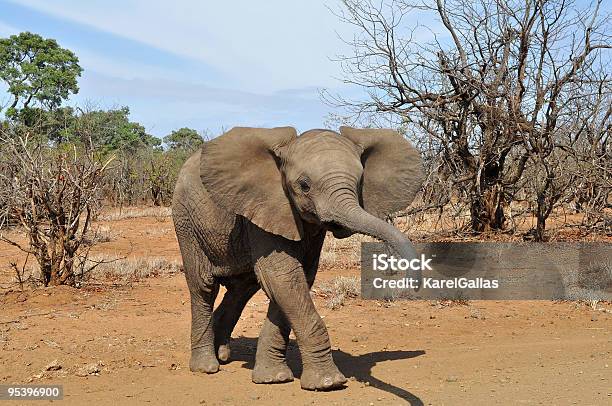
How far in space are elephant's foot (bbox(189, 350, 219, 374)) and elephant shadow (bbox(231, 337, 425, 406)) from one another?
41 cm

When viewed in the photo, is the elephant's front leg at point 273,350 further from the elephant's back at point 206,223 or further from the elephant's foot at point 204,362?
the elephant's foot at point 204,362

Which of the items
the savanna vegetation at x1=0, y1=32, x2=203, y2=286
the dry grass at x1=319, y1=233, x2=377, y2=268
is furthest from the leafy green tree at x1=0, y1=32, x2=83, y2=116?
the dry grass at x1=319, y1=233, x2=377, y2=268

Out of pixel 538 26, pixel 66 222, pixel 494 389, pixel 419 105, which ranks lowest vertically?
pixel 494 389

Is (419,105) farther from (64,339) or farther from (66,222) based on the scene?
(64,339)

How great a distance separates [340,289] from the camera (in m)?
10.4

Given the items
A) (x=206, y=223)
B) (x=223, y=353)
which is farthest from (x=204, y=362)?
(x=206, y=223)

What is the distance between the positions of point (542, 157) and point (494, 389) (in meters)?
6.39

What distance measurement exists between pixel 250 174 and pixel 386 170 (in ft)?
3.63

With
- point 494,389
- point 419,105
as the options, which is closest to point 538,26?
point 419,105

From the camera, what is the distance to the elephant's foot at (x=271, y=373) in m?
5.99

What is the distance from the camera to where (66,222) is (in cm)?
1009

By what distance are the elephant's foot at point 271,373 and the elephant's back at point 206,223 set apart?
870 mm

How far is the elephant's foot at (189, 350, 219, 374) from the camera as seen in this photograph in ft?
21.5

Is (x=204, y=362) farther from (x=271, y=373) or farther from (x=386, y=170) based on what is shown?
(x=386, y=170)
